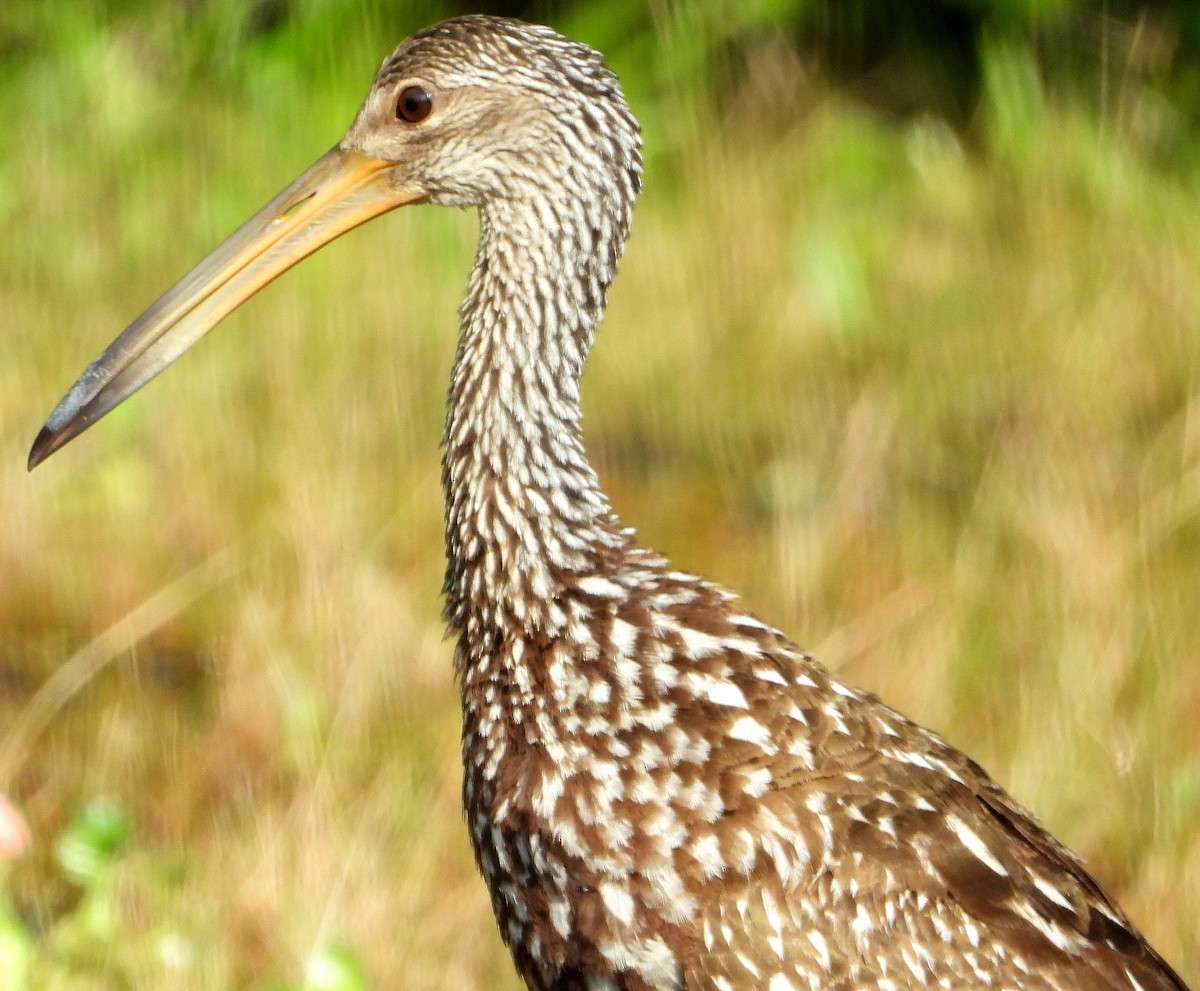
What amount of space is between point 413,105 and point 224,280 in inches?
16.9

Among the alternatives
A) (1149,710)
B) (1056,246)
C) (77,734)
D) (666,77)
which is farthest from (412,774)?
(666,77)

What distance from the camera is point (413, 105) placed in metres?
3.78

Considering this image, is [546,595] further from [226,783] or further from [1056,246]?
[1056,246]

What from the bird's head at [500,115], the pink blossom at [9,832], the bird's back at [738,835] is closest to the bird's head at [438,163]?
the bird's head at [500,115]

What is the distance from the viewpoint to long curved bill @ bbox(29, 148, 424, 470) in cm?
375

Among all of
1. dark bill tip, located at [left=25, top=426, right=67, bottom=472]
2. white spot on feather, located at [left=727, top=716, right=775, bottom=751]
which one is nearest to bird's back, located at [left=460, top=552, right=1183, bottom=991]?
white spot on feather, located at [left=727, top=716, right=775, bottom=751]

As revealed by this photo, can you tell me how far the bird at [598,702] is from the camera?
10.8 ft

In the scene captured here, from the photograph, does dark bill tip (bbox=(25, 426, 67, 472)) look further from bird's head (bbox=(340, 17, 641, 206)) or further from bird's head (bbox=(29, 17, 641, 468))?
bird's head (bbox=(340, 17, 641, 206))

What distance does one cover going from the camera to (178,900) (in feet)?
14.4

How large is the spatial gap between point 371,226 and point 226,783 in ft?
7.64

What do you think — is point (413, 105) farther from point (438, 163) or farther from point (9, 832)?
point (9, 832)

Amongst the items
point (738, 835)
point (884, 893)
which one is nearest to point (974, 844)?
point (884, 893)

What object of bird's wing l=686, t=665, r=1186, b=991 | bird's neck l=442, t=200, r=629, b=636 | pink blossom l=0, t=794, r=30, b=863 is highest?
bird's neck l=442, t=200, r=629, b=636

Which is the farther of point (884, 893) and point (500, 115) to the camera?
point (500, 115)
